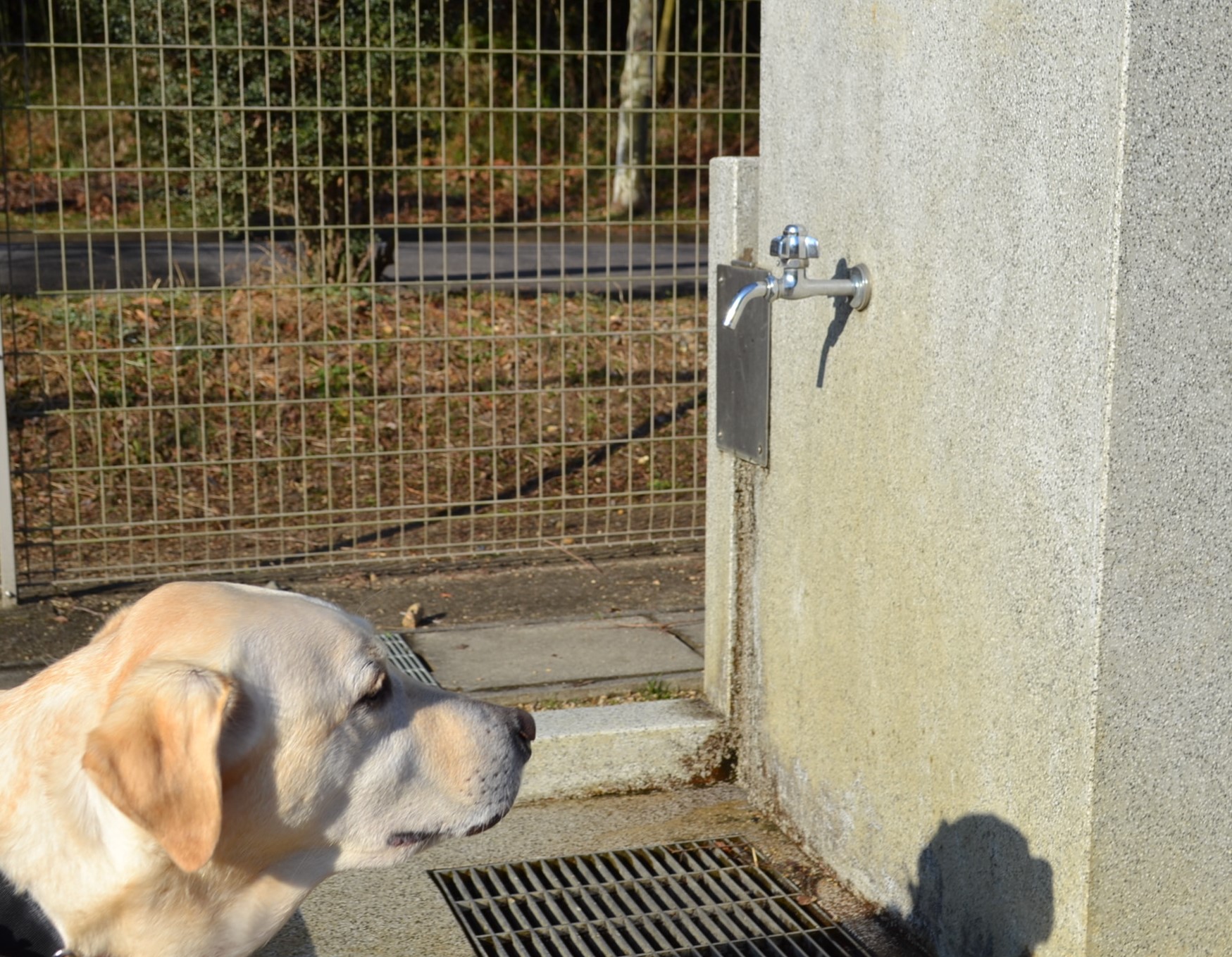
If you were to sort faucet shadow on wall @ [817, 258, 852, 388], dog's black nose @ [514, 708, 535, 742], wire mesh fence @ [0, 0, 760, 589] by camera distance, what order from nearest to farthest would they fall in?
dog's black nose @ [514, 708, 535, 742], faucet shadow on wall @ [817, 258, 852, 388], wire mesh fence @ [0, 0, 760, 589]

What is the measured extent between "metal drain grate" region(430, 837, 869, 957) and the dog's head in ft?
3.81

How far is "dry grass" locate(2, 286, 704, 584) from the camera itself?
6762 mm

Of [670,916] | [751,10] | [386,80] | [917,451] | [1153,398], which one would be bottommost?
[670,916]

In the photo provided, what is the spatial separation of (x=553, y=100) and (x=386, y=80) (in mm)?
14078

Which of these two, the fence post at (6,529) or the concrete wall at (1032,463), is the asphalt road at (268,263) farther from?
the concrete wall at (1032,463)

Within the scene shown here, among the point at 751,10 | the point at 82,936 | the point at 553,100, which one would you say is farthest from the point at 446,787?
the point at 553,100

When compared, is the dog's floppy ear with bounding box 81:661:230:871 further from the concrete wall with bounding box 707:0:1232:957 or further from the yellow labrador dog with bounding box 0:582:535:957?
the concrete wall with bounding box 707:0:1232:957

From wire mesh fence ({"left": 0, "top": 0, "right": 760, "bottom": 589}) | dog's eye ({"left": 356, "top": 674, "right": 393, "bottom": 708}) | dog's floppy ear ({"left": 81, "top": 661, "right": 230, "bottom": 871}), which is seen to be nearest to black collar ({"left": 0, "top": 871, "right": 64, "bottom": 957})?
dog's floppy ear ({"left": 81, "top": 661, "right": 230, "bottom": 871})

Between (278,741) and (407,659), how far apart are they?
3108 millimetres

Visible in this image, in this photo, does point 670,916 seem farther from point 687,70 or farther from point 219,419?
point 687,70

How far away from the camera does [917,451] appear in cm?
347

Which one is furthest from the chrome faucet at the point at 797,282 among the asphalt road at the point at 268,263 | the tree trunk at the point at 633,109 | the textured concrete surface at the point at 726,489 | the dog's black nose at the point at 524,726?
the asphalt road at the point at 268,263

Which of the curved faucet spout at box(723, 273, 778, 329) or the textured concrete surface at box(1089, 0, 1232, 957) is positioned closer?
the textured concrete surface at box(1089, 0, 1232, 957)

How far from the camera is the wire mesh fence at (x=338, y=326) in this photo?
632 centimetres
